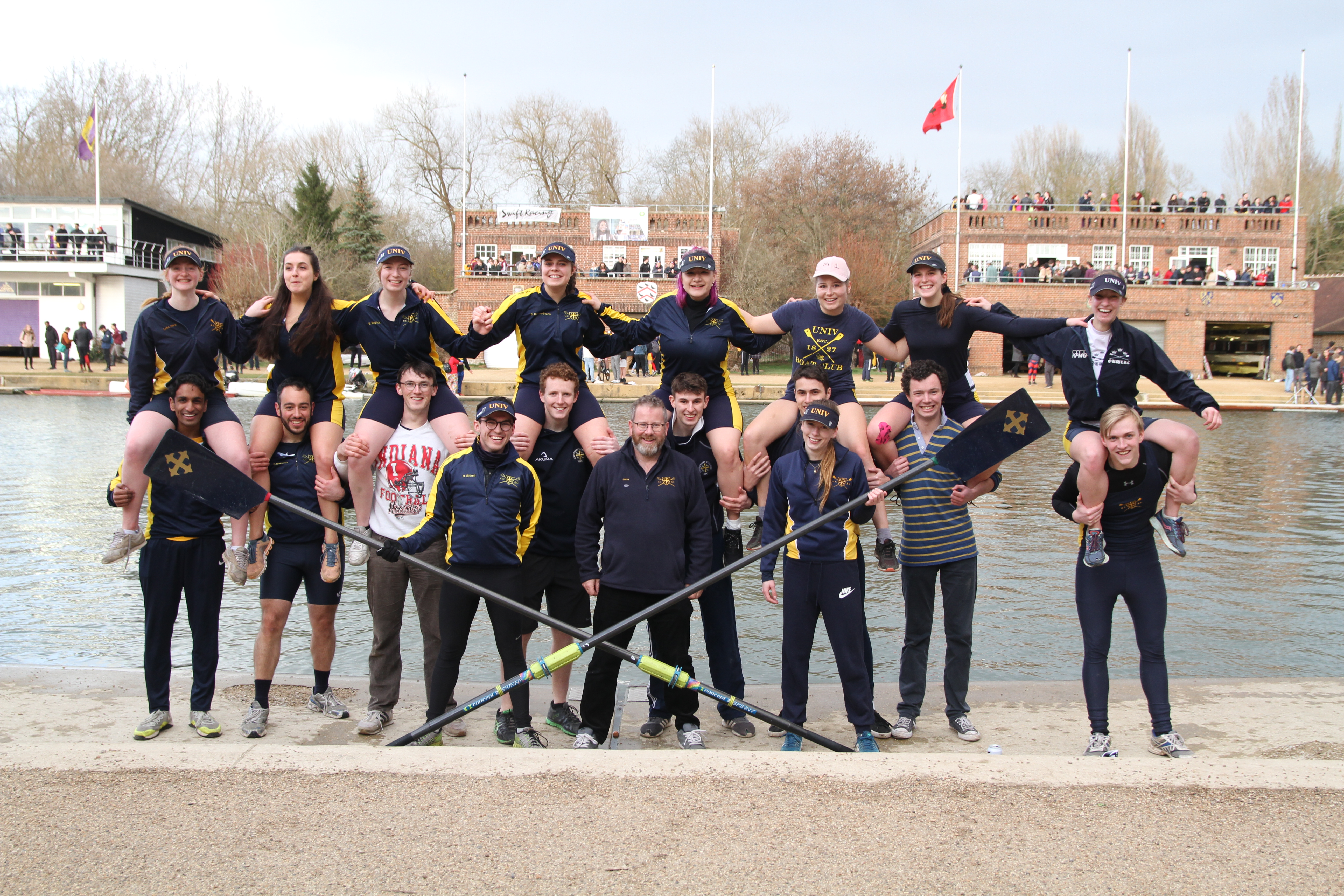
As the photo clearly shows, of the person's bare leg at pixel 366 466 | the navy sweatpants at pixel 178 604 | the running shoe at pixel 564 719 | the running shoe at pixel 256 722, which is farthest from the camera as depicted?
the person's bare leg at pixel 366 466

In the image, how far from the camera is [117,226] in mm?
49094

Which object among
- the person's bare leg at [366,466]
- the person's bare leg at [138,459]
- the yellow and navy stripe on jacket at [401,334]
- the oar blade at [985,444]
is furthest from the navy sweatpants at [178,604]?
the oar blade at [985,444]

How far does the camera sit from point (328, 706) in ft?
21.1

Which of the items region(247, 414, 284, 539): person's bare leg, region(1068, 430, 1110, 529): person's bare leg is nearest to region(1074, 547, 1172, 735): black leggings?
region(1068, 430, 1110, 529): person's bare leg

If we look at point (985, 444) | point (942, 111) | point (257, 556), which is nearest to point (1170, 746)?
point (985, 444)

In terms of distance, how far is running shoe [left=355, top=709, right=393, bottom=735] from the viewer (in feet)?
19.6

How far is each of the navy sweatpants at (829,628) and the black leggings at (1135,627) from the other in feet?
4.33

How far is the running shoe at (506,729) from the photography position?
5902 mm

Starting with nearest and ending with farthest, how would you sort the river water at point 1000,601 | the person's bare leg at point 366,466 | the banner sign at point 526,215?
the person's bare leg at point 366,466 < the river water at point 1000,601 < the banner sign at point 526,215

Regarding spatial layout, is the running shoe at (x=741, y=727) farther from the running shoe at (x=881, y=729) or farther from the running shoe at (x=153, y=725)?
the running shoe at (x=153, y=725)

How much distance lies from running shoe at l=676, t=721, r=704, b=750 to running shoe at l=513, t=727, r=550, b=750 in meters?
0.86

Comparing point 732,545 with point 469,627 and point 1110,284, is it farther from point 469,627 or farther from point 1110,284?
point 1110,284

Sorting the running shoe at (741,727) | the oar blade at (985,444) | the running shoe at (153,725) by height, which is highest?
the oar blade at (985,444)

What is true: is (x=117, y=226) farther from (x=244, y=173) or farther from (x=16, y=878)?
(x=16, y=878)
